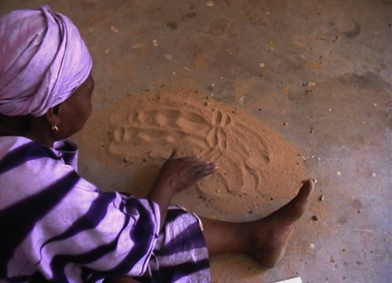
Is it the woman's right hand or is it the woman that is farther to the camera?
the woman's right hand

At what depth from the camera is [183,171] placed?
5.07 feet

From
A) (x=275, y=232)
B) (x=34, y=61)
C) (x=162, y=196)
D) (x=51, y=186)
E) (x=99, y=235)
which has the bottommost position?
(x=275, y=232)

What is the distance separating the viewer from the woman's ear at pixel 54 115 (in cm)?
100

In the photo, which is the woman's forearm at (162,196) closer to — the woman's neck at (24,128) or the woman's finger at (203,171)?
the woman's finger at (203,171)

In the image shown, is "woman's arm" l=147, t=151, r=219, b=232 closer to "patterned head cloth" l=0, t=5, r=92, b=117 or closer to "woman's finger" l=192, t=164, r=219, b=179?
"woman's finger" l=192, t=164, r=219, b=179

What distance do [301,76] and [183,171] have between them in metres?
0.79

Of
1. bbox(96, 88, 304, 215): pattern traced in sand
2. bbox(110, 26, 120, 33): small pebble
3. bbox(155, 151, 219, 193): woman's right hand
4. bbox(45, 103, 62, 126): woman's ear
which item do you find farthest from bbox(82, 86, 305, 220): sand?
bbox(45, 103, 62, 126): woman's ear

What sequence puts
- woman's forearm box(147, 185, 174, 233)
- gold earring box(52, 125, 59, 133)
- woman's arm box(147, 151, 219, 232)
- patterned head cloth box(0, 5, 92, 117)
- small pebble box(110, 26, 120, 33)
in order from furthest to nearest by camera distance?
small pebble box(110, 26, 120, 33)
woman's arm box(147, 151, 219, 232)
woman's forearm box(147, 185, 174, 233)
gold earring box(52, 125, 59, 133)
patterned head cloth box(0, 5, 92, 117)

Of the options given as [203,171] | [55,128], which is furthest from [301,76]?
[55,128]

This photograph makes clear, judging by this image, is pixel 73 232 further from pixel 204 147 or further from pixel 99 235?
pixel 204 147

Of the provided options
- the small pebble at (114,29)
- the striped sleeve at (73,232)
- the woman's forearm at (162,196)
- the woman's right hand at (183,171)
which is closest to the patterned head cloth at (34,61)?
the striped sleeve at (73,232)

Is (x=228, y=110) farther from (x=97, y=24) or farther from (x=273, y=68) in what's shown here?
(x=97, y=24)

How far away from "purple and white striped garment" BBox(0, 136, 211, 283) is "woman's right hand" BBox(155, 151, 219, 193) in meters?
0.35

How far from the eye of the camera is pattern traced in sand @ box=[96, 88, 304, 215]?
1644 mm
